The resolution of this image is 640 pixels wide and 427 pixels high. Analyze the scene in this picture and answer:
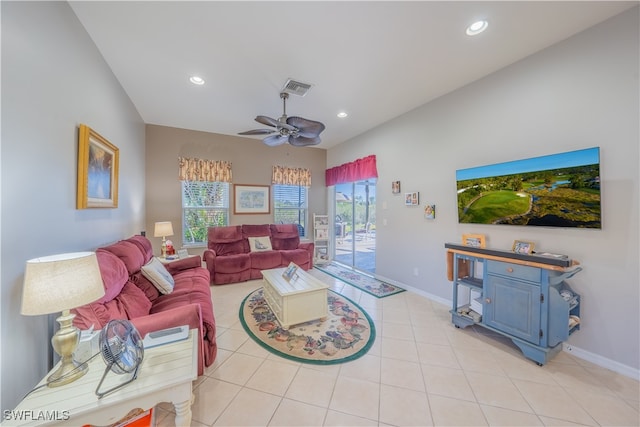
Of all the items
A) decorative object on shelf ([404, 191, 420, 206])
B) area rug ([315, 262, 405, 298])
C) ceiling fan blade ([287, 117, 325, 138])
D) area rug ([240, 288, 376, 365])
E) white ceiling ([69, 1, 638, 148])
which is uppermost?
white ceiling ([69, 1, 638, 148])

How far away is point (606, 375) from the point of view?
1.91 meters

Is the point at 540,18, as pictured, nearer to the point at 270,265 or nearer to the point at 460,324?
the point at 460,324

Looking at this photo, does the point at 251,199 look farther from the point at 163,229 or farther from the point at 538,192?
the point at 538,192

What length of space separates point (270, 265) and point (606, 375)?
13.8ft

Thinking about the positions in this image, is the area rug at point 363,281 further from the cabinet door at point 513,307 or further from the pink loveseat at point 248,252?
the cabinet door at point 513,307

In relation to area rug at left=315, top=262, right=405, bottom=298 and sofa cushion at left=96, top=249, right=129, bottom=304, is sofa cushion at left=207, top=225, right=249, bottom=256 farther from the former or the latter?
sofa cushion at left=96, top=249, right=129, bottom=304

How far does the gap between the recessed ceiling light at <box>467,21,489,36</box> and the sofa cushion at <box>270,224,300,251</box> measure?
13.6ft

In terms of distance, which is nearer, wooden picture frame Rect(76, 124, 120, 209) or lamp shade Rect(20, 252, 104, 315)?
lamp shade Rect(20, 252, 104, 315)

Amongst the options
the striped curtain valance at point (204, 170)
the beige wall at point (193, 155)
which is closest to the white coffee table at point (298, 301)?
the beige wall at point (193, 155)

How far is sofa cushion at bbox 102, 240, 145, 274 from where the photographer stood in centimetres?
219

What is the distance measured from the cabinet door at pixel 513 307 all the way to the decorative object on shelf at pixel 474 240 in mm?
456

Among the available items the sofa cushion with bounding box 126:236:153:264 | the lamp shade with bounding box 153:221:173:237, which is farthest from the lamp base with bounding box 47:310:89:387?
the lamp shade with bounding box 153:221:173:237

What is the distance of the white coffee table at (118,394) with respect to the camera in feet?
3.10

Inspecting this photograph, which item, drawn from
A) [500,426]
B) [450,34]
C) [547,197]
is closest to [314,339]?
[500,426]
